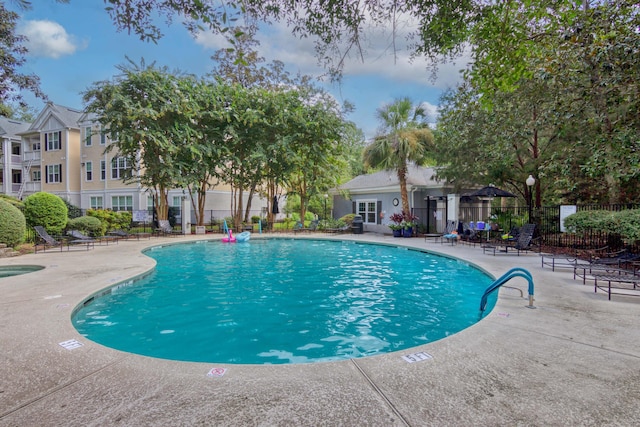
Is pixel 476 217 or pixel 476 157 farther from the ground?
pixel 476 157

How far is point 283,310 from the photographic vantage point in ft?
20.2

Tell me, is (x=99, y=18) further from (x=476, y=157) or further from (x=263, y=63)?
(x=263, y=63)

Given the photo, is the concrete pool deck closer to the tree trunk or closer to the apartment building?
the tree trunk

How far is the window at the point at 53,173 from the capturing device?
2777cm

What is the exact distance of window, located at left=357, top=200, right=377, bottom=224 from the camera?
22214 millimetres

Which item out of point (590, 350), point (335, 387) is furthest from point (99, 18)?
point (590, 350)

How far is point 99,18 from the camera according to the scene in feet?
13.3

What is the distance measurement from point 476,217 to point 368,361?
19049 millimetres

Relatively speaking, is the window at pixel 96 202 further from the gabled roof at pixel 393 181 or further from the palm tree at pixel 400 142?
the palm tree at pixel 400 142

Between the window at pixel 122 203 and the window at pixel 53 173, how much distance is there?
5.90 m

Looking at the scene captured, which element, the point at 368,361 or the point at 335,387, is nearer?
the point at 335,387

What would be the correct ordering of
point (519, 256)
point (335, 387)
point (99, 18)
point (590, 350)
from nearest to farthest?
point (335, 387), point (590, 350), point (99, 18), point (519, 256)

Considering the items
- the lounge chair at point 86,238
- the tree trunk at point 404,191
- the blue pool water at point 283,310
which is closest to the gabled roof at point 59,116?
the lounge chair at point 86,238

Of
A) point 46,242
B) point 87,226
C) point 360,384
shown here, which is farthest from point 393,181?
point 360,384
